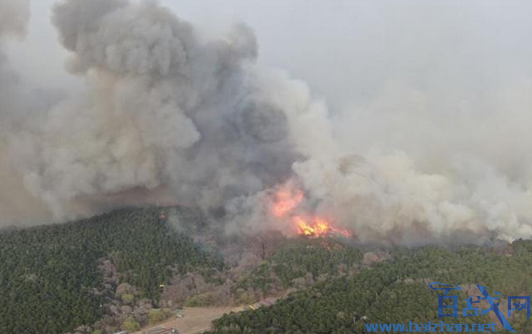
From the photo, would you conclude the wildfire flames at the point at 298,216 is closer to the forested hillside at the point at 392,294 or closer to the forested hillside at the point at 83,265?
the forested hillside at the point at 83,265

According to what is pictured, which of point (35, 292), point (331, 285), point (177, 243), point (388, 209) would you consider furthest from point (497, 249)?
point (35, 292)

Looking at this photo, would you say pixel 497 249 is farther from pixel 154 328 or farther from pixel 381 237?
pixel 154 328

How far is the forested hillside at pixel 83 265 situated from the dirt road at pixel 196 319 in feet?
7.91

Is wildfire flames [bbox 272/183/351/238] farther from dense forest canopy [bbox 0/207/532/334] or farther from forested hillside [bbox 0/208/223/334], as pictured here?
forested hillside [bbox 0/208/223/334]

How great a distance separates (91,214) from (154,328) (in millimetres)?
16002

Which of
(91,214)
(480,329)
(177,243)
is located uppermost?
(91,214)

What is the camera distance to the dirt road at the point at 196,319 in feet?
126

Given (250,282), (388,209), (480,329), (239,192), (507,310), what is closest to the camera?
(480,329)

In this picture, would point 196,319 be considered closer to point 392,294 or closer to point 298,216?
point 392,294

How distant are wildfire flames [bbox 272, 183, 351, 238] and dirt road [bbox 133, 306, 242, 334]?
9.88m

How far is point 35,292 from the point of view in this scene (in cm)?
3950

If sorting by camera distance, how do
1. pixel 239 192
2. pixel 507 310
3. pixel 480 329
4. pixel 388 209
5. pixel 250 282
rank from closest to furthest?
pixel 480 329 < pixel 507 310 < pixel 250 282 < pixel 388 209 < pixel 239 192

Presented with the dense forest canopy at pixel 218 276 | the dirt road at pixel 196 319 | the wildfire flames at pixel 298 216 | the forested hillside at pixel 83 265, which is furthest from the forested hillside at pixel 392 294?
the forested hillside at pixel 83 265

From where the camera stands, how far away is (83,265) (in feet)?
143
